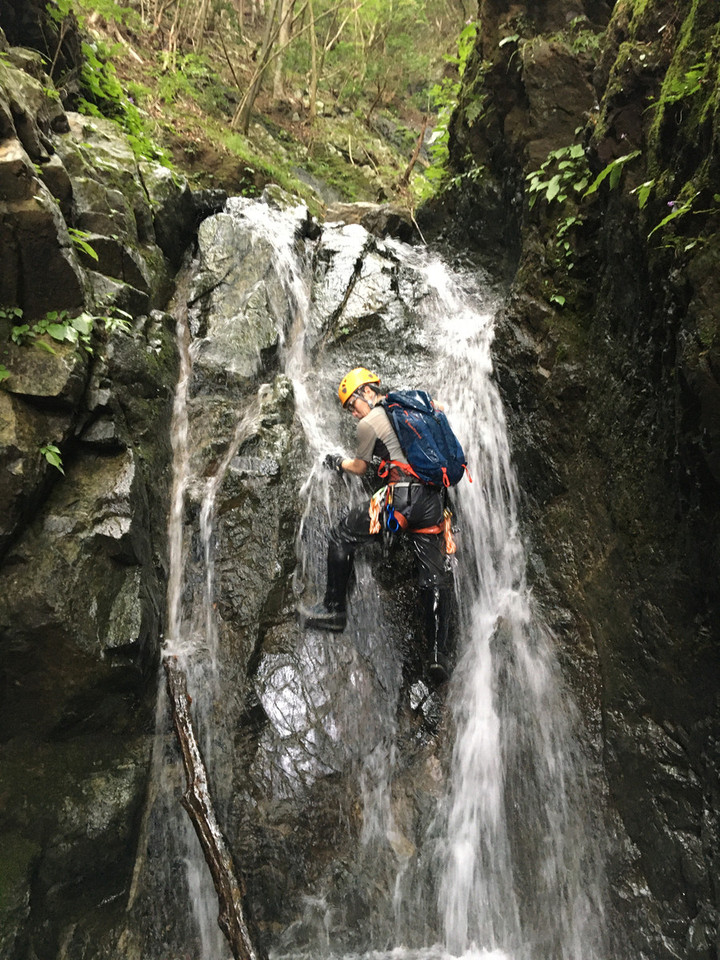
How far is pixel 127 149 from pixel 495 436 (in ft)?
22.9

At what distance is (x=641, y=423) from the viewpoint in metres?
4.25

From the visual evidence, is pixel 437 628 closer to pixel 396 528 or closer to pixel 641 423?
pixel 396 528

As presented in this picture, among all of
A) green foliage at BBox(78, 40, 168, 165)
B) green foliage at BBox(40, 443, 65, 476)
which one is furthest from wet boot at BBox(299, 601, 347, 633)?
green foliage at BBox(78, 40, 168, 165)

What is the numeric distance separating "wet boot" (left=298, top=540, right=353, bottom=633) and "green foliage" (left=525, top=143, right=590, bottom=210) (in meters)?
4.46

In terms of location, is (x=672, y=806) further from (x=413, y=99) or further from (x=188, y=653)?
(x=413, y=99)

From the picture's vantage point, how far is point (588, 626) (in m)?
4.67

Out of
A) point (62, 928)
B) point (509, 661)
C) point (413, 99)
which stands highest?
point (413, 99)

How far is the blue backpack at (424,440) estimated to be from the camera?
4766 mm

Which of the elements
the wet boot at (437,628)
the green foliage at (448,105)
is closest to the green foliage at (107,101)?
the green foliage at (448,105)

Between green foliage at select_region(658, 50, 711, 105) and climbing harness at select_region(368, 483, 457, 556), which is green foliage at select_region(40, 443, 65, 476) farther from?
green foliage at select_region(658, 50, 711, 105)

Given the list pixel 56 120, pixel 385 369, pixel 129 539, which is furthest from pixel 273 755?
pixel 56 120

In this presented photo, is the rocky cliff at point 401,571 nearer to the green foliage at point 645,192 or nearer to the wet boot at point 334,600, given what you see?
the green foliage at point 645,192

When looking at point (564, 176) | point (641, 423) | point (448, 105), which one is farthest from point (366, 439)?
point (448, 105)

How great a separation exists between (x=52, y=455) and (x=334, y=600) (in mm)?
2752
